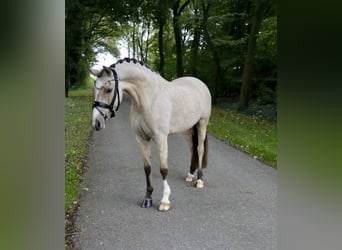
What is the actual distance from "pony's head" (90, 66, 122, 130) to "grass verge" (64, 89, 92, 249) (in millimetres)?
731

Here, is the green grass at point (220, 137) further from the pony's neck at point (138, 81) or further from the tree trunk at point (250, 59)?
the pony's neck at point (138, 81)

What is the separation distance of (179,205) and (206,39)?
6071mm

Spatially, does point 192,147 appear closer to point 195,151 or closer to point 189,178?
point 195,151

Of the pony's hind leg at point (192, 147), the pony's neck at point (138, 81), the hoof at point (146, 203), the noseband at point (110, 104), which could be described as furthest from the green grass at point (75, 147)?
the pony's hind leg at point (192, 147)

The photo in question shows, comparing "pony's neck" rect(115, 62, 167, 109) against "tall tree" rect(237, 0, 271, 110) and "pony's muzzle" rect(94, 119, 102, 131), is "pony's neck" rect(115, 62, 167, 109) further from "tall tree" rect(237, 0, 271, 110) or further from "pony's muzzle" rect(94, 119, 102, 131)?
"tall tree" rect(237, 0, 271, 110)

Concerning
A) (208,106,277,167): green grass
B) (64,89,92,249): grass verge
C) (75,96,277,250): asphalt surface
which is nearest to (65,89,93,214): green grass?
(64,89,92,249): grass verge

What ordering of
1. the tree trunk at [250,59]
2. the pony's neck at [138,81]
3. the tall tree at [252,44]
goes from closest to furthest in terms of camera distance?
the pony's neck at [138,81]
the tall tree at [252,44]
the tree trunk at [250,59]

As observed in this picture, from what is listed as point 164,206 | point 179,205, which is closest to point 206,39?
point 179,205

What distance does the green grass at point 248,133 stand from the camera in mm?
4320

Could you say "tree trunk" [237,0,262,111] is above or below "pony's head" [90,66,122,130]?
above

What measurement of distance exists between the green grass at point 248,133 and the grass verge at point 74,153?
83.9 inches

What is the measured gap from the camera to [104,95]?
2.57 metres

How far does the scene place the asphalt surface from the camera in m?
2.38
